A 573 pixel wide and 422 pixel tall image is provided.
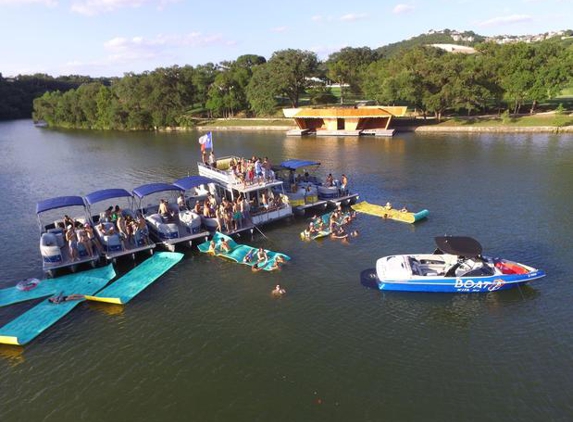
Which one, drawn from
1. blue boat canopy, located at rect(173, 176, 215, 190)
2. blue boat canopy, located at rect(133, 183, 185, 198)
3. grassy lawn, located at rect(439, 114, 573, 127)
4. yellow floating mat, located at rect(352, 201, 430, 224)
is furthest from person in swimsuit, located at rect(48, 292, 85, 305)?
grassy lawn, located at rect(439, 114, 573, 127)

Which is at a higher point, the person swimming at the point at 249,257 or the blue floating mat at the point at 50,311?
the person swimming at the point at 249,257

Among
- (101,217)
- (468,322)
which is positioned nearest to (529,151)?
(468,322)

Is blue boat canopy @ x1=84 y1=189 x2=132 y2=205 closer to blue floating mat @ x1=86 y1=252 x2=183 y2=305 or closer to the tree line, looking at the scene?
blue floating mat @ x1=86 y1=252 x2=183 y2=305

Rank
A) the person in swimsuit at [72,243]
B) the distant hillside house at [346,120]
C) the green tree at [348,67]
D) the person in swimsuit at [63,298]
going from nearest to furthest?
the person in swimsuit at [63,298]
the person in swimsuit at [72,243]
the distant hillside house at [346,120]
the green tree at [348,67]

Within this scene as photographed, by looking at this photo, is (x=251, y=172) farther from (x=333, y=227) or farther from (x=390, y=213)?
(x=390, y=213)

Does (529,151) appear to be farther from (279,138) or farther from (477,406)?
(477,406)

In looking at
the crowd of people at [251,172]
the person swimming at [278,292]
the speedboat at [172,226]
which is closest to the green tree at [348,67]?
the crowd of people at [251,172]

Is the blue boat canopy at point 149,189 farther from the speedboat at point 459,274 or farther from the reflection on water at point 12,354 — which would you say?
the speedboat at point 459,274
